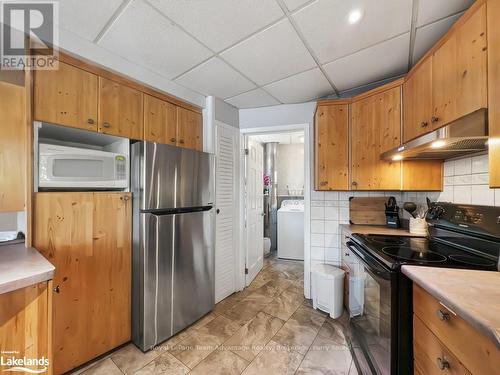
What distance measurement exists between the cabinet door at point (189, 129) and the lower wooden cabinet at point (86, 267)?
811mm

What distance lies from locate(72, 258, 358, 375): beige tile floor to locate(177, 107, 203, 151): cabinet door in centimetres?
176

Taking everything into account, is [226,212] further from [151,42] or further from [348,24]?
[348,24]

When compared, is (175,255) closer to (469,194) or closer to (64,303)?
(64,303)

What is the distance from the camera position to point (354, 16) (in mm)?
1306

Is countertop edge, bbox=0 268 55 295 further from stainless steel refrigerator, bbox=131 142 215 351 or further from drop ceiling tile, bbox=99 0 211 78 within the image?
drop ceiling tile, bbox=99 0 211 78

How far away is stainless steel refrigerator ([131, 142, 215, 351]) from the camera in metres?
1.69

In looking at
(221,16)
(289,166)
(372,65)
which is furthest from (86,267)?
(289,166)

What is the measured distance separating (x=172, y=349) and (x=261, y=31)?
2421 mm

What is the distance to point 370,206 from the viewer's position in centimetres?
233

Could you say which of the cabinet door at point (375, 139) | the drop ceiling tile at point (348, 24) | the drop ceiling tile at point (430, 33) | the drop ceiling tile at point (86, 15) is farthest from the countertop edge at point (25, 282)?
the drop ceiling tile at point (430, 33)

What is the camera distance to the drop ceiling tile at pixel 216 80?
1868 millimetres

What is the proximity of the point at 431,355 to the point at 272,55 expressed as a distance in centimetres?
198

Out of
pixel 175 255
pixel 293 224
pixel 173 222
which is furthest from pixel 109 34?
pixel 293 224

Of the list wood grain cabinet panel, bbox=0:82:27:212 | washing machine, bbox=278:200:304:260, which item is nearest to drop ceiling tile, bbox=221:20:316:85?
wood grain cabinet panel, bbox=0:82:27:212
